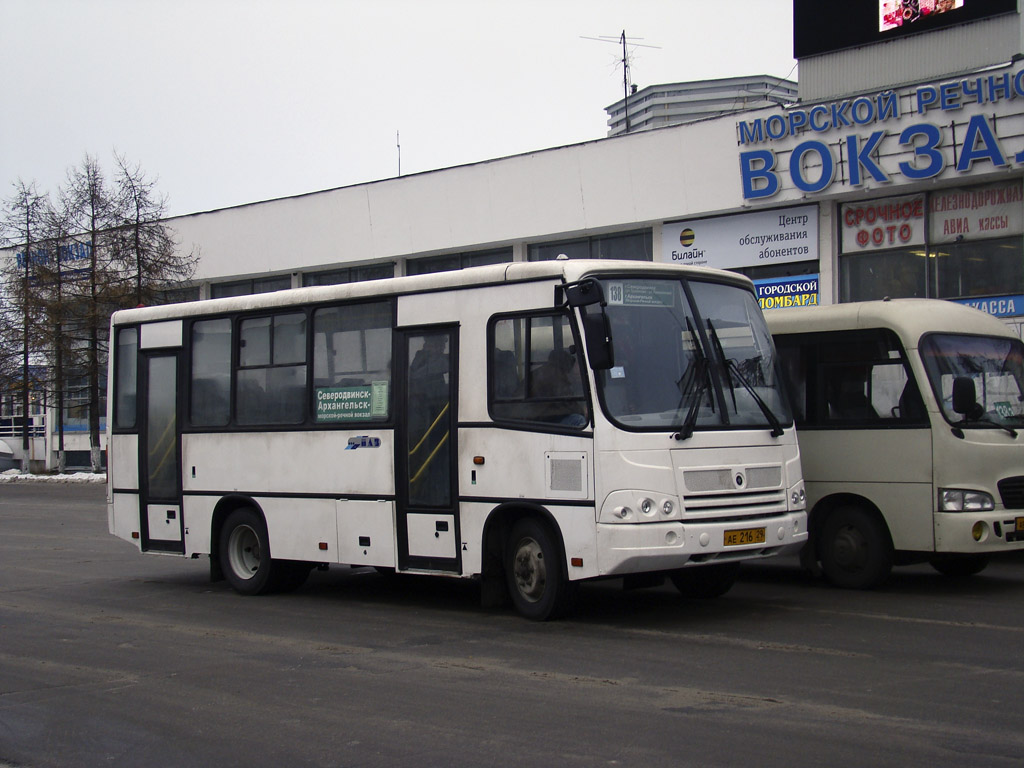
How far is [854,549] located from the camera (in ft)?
39.4

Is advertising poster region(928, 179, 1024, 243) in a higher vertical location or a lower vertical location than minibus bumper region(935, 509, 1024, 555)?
higher

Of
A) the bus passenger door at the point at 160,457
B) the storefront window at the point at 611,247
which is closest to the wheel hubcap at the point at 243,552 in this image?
the bus passenger door at the point at 160,457

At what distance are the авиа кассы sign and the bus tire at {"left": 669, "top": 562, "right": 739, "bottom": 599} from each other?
13.7 meters

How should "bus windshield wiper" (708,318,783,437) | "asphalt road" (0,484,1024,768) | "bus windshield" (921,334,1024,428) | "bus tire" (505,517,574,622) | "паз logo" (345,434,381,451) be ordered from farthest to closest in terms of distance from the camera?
"паз logo" (345,434,381,451), "bus windshield" (921,334,1024,428), "bus windshield wiper" (708,318,783,437), "bus tire" (505,517,574,622), "asphalt road" (0,484,1024,768)

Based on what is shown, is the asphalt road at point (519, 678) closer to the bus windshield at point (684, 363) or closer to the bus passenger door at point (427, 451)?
the bus passenger door at point (427, 451)

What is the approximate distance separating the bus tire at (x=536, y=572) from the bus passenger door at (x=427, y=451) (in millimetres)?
615

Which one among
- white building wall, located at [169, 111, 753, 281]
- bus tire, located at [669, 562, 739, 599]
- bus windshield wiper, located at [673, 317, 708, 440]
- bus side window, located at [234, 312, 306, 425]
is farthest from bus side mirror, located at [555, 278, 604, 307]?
white building wall, located at [169, 111, 753, 281]

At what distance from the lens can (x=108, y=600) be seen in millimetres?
12945

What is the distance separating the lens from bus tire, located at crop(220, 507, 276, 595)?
12953mm

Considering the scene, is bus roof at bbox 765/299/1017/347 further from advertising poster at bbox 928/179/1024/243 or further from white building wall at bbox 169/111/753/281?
white building wall at bbox 169/111/753/281

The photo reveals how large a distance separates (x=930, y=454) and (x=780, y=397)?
1747 mm

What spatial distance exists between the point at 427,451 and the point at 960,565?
5.91 meters

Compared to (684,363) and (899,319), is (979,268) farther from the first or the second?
(684,363)

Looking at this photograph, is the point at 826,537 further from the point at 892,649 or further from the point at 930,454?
the point at 892,649
